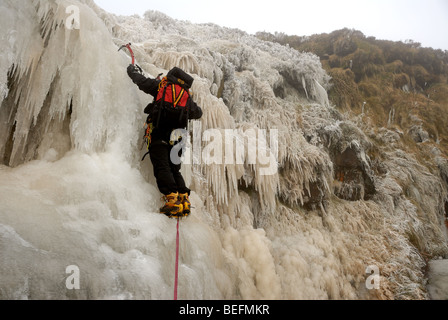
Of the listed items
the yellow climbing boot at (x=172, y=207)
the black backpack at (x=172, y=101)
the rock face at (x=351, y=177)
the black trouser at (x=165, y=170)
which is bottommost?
the yellow climbing boot at (x=172, y=207)

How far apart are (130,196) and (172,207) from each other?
0.50 meters

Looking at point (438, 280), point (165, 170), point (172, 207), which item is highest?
point (165, 170)

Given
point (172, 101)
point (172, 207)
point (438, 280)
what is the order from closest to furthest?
point (172, 207), point (172, 101), point (438, 280)

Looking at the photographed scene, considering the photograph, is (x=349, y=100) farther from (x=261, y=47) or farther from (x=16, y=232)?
(x=16, y=232)

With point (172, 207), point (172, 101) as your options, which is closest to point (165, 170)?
point (172, 207)

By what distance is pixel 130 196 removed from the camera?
307 centimetres

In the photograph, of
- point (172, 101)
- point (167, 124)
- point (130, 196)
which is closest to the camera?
point (130, 196)

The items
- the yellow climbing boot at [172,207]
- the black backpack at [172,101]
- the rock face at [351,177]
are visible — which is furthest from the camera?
the rock face at [351,177]

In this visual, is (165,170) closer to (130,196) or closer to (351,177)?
(130,196)

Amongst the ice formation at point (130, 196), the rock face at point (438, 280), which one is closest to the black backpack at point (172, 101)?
the ice formation at point (130, 196)

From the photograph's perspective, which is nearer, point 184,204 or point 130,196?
point 130,196

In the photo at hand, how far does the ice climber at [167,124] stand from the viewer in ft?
10.8

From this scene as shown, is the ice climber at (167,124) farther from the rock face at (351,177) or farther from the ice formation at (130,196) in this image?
the rock face at (351,177)
